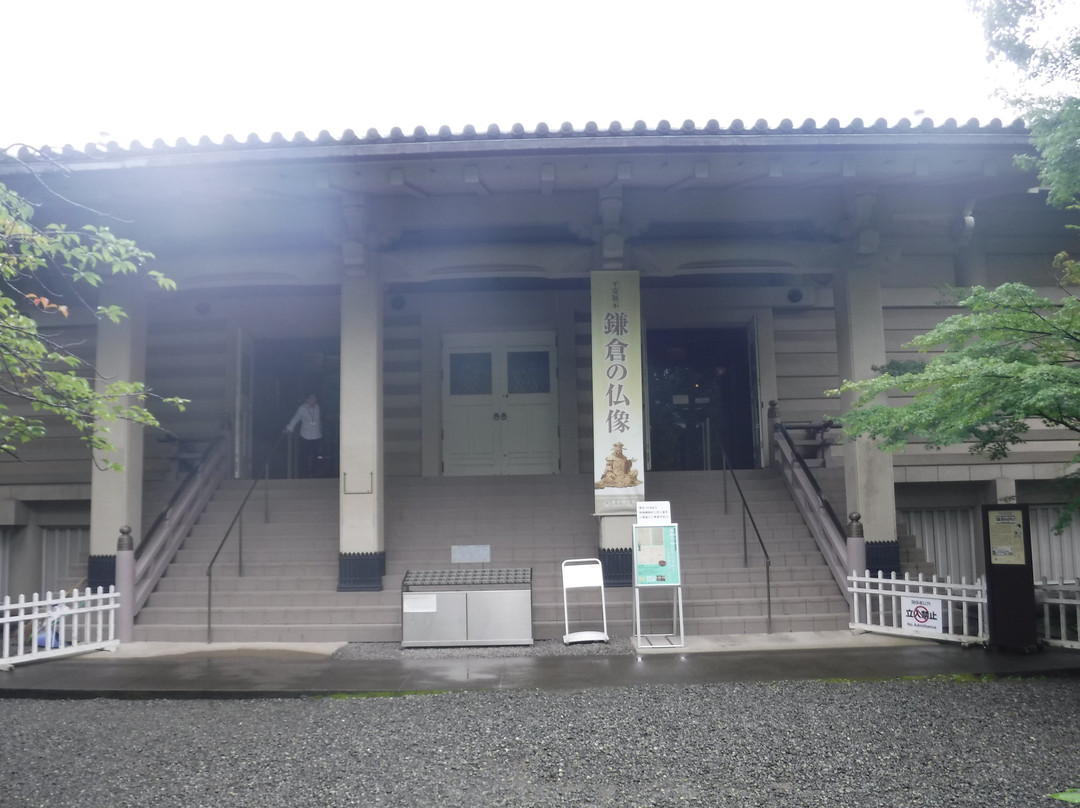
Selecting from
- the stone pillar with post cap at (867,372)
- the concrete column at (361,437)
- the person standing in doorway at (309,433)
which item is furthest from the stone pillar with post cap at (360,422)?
the stone pillar with post cap at (867,372)

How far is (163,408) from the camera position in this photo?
44.2ft

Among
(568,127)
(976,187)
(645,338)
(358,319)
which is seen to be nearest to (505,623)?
(358,319)

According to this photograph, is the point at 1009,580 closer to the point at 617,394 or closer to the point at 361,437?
the point at 617,394

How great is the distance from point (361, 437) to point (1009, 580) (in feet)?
24.0

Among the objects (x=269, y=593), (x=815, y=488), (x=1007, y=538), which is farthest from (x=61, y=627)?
(x=1007, y=538)

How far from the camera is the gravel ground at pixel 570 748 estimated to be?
4527mm

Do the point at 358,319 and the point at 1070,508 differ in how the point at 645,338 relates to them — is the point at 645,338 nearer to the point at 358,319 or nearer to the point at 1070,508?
the point at 358,319

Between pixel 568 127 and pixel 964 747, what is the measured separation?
6781 mm

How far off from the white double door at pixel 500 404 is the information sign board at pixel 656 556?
4.54 metres

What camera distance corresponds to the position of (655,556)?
878 centimetres

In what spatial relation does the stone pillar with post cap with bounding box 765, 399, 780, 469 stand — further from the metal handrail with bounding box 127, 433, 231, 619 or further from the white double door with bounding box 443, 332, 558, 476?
the metal handrail with bounding box 127, 433, 231, 619

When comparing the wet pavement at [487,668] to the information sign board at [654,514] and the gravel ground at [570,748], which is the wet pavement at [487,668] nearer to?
the gravel ground at [570,748]

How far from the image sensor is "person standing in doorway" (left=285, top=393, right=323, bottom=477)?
43.7 ft

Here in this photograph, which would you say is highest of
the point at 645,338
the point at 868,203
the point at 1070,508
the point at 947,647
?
the point at 868,203
